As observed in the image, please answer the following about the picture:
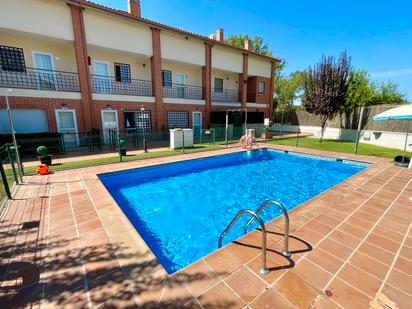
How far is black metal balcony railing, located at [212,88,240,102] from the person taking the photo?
1995 cm

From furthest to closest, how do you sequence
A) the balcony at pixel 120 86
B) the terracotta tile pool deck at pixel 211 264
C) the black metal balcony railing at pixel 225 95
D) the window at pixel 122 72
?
the black metal balcony railing at pixel 225 95 → the window at pixel 122 72 → the balcony at pixel 120 86 → the terracotta tile pool deck at pixel 211 264

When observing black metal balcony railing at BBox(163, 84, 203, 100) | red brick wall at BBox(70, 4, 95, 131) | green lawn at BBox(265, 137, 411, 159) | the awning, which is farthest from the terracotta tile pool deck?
black metal balcony railing at BBox(163, 84, 203, 100)

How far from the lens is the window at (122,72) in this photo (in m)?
14.2

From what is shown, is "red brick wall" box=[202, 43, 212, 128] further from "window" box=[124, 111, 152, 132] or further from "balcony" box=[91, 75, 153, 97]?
"window" box=[124, 111, 152, 132]

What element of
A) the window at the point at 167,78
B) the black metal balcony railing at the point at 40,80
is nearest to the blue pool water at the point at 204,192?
the black metal balcony railing at the point at 40,80

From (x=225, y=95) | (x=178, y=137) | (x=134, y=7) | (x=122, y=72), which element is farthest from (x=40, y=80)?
(x=225, y=95)

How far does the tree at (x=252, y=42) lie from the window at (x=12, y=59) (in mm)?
27294

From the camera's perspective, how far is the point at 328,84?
592 inches

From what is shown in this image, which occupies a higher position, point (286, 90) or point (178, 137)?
point (286, 90)

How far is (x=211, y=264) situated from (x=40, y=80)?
585 inches

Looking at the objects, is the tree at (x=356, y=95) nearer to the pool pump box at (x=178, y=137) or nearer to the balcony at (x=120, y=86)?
the pool pump box at (x=178, y=137)

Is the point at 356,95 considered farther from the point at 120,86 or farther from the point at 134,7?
the point at 120,86

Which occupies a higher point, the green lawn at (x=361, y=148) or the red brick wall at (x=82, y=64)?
the red brick wall at (x=82, y=64)

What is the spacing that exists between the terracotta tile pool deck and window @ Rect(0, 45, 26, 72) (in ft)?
36.5
